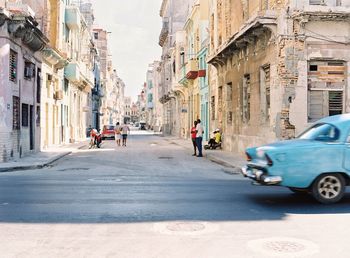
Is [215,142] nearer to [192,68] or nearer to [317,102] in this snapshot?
[317,102]

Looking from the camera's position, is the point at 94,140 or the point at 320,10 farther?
the point at 94,140

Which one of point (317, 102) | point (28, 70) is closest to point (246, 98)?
point (317, 102)

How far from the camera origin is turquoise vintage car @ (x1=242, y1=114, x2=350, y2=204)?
8992 millimetres

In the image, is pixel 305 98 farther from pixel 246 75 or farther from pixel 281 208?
pixel 281 208

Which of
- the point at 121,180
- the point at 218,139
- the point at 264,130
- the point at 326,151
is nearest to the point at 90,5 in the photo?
the point at 218,139

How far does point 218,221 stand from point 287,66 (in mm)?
11094

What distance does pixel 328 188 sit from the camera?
30.0 feet

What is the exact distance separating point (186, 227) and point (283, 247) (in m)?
1.61

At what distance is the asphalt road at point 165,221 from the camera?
5.95m

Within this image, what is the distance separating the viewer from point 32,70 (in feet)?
76.7

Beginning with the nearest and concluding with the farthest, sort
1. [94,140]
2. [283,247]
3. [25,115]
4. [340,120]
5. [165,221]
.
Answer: [283,247]
[165,221]
[340,120]
[25,115]
[94,140]

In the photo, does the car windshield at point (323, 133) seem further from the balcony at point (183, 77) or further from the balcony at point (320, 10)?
the balcony at point (183, 77)

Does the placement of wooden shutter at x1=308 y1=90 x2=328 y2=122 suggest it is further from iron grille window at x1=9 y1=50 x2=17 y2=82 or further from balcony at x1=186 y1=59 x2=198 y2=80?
balcony at x1=186 y1=59 x2=198 y2=80

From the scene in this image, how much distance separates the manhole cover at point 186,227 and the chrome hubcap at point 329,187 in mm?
3053
